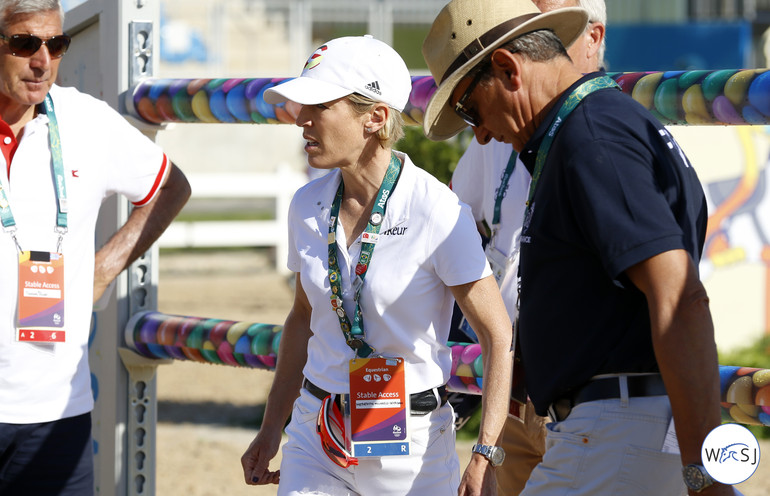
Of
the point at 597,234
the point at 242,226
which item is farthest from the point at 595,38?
the point at 242,226

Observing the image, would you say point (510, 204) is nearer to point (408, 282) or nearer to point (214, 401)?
point (408, 282)

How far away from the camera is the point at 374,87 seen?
9.10 feet

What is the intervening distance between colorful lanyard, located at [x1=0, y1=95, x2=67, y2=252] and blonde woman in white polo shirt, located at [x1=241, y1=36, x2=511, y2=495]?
0.76m

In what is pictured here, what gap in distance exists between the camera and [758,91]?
2475mm

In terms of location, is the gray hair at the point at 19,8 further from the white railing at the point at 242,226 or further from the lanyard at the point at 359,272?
the white railing at the point at 242,226

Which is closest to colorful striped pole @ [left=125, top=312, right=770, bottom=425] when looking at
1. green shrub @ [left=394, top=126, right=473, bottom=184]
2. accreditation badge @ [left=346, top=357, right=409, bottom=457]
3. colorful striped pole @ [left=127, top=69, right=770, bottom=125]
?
accreditation badge @ [left=346, top=357, right=409, bottom=457]

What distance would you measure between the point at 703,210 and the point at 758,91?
386 millimetres

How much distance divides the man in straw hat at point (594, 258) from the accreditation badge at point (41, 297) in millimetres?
1338

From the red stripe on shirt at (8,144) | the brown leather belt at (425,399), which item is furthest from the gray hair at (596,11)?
the red stripe on shirt at (8,144)

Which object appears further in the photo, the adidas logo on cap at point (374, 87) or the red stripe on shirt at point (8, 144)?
the red stripe on shirt at point (8, 144)

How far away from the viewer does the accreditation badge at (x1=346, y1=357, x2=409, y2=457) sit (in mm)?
2680

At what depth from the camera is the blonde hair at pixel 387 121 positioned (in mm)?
2777

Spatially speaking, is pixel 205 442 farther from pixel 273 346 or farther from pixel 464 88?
pixel 464 88

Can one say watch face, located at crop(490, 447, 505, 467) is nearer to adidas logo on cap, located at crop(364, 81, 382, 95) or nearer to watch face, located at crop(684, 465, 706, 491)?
watch face, located at crop(684, 465, 706, 491)
